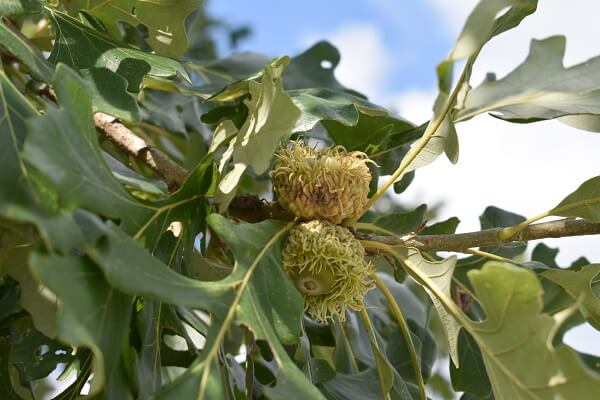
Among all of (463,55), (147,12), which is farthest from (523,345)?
(147,12)

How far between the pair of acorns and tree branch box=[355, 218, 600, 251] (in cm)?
9

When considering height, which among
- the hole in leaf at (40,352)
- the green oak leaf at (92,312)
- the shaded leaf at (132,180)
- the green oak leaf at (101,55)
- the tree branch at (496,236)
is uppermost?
the tree branch at (496,236)

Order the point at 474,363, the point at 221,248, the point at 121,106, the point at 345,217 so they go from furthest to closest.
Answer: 1. the point at 474,363
2. the point at 221,248
3. the point at 345,217
4. the point at 121,106

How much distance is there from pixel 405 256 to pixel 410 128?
0.38 m

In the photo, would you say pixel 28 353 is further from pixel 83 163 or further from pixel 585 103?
pixel 585 103

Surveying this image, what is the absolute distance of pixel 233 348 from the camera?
1407 millimetres

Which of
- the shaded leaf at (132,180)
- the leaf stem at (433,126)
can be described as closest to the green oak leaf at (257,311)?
the shaded leaf at (132,180)

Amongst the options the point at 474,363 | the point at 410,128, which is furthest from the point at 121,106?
the point at 474,363

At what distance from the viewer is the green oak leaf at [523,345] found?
854mm

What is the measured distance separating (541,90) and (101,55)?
63 centimetres

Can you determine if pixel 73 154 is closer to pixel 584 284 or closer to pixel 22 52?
pixel 22 52

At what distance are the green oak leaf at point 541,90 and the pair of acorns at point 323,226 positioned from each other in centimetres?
19

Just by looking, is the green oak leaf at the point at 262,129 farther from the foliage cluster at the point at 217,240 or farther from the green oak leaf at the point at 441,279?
the green oak leaf at the point at 441,279

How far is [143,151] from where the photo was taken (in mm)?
1345
